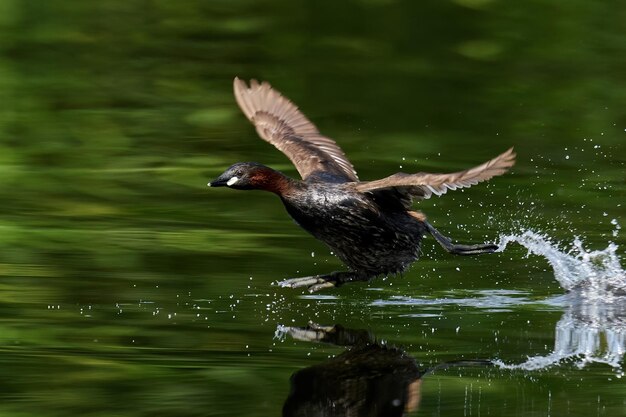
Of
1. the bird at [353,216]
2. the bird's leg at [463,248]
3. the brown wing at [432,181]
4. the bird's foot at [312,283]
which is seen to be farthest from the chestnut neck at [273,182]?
the bird's leg at [463,248]

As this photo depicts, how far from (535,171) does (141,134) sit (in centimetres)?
415

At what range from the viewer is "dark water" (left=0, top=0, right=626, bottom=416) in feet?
23.8

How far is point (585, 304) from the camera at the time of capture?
927 cm

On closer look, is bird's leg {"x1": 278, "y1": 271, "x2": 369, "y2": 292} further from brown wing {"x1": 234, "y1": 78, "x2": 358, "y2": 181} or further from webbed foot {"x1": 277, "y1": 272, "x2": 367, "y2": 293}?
brown wing {"x1": 234, "y1": 78, "x2": 358, "y2": 181}

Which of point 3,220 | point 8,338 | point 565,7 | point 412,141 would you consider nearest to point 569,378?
point 8,338

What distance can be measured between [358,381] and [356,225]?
243cm

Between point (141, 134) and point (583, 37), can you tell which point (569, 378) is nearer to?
A: point (141, 134)

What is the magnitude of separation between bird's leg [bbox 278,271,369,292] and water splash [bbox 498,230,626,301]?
4.58 feet

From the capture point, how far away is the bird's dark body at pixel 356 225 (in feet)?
30.9

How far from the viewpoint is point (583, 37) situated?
770 inches

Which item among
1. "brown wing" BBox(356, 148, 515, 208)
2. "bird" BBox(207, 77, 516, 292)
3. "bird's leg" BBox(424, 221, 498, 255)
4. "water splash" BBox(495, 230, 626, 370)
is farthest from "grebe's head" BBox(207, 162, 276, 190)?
"water splash" BBox(495, 230, 626, 370)

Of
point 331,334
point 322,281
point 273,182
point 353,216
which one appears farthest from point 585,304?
point 273,182

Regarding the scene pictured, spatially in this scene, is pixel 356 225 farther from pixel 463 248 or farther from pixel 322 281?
pixel 463 248

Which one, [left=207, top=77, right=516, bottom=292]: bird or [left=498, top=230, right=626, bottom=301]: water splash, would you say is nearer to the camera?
[left=207, top=77, right=516, bottom=292]: bird
